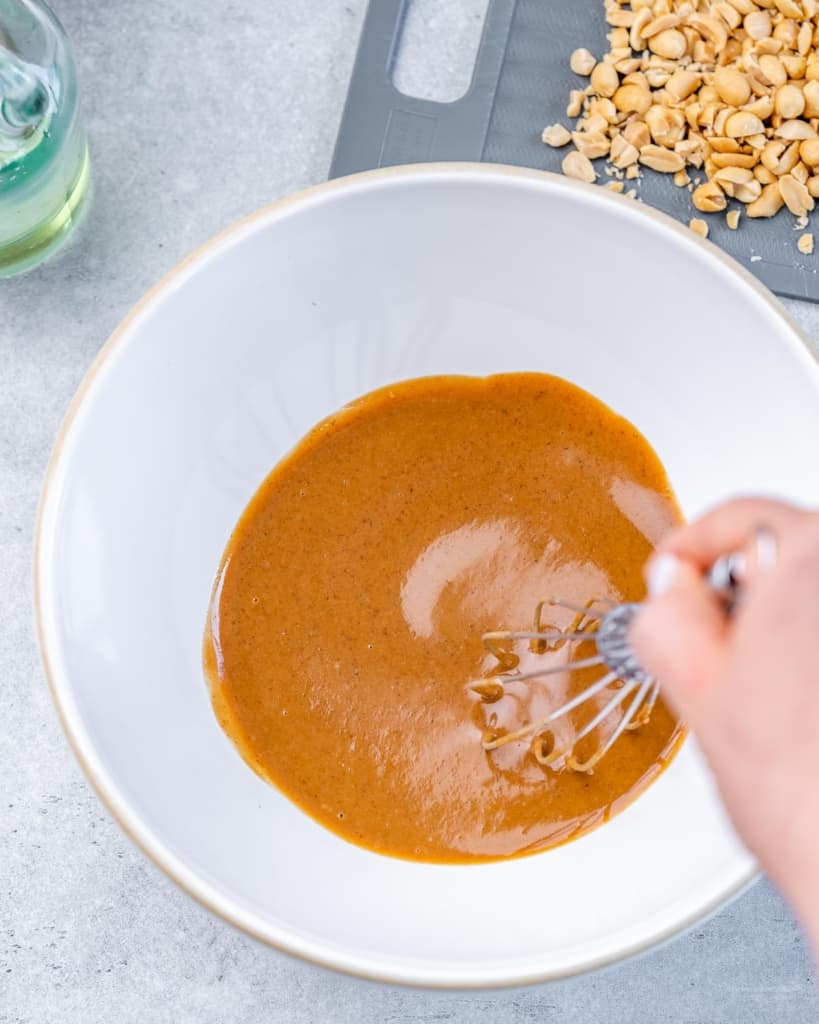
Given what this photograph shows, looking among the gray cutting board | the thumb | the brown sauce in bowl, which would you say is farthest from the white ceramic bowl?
the thumb

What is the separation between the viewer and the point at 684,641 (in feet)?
1.43

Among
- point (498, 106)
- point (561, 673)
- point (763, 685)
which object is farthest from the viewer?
point (498, 106)

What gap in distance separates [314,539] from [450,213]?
0.21 meters

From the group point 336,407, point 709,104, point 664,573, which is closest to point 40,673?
point 336,407

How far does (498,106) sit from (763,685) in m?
0.54

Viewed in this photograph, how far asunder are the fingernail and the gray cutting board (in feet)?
1.35

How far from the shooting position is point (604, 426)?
0.77 meters

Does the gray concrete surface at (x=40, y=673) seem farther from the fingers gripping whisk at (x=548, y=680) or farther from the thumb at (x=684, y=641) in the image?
the thumb at (x=684, y=641)

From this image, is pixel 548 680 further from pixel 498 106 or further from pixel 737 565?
pixel 498 106

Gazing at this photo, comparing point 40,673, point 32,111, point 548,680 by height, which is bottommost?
point 40,673

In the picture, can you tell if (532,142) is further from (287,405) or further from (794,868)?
(794,868)

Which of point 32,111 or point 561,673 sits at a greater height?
point 32,111

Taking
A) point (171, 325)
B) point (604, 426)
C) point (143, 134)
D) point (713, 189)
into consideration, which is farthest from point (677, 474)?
point (143, 134)

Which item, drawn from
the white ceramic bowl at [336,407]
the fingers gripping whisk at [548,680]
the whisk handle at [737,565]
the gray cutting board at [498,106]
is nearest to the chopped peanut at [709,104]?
the gray cutting board at [498,106]
